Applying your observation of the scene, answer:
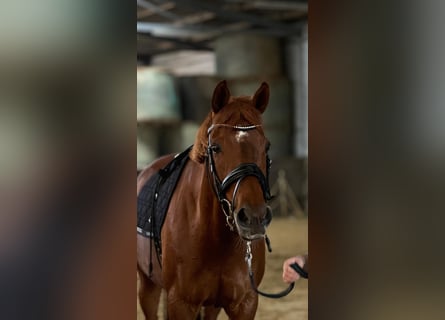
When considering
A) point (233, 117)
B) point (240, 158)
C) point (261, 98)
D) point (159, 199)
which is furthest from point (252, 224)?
point (159, 199)

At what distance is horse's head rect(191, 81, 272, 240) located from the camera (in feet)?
3.76

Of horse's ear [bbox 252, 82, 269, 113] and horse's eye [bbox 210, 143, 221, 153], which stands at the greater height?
horse's ear [bbox 252, 82, 269, 113]

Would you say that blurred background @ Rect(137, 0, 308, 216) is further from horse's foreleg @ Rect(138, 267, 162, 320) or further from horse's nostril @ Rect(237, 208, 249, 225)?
horse's nostril @ Rect(237, 208, 249, 225)

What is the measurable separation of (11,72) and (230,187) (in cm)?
80

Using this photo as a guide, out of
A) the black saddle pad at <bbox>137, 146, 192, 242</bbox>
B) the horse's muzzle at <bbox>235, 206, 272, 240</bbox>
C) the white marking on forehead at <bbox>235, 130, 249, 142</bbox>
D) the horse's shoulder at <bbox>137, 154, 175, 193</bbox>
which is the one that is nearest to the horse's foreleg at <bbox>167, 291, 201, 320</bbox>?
the black saddle pad at <bbox>137, 146, 192, 242</bbox>

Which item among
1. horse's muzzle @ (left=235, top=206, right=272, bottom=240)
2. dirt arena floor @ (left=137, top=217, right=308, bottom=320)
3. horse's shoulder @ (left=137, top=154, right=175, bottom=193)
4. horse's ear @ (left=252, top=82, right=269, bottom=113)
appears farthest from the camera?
dirt arena floor @ (left=137, top=217, right=308, bottom=320)

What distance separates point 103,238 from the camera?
50 cm

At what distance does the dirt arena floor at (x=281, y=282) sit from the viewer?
2.58 metres

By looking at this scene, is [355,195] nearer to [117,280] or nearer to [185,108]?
[117,280]

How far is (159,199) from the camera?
163 centimetres

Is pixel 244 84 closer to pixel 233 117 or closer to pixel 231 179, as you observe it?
pixel 233 117

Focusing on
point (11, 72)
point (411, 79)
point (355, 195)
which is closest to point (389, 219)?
point (355, 195)

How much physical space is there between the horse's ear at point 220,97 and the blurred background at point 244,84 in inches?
198

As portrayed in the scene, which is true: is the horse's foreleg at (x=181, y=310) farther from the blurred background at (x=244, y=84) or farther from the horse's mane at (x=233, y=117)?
the blurred background at (x=244, y=84)
